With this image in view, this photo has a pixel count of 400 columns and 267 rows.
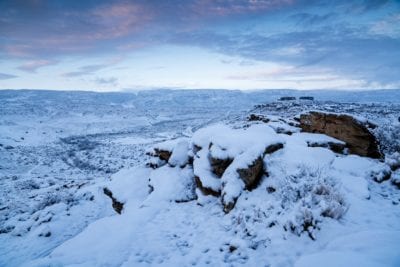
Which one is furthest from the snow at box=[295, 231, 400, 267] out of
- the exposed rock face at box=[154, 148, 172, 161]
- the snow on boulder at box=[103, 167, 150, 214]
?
the exposed rock face at box=[154, 148, 172, 161]

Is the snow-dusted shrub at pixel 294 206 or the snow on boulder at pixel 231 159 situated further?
the snow on boulder at pixel 231 159

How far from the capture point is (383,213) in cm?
559

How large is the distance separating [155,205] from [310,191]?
517cm

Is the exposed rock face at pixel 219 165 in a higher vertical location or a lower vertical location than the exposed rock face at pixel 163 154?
higher

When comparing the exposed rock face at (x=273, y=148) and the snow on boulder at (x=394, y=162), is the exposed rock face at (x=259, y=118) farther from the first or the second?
the snow on boulder at (x=394, y=162)

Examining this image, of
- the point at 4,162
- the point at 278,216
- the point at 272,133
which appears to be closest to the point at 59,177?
the point at 4,162

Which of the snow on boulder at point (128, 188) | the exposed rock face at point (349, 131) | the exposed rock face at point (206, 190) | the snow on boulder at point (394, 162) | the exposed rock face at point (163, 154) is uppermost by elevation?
the exposed rock face at point (349, 131)

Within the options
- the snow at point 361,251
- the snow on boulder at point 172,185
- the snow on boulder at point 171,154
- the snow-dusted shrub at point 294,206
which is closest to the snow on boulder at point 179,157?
the snow on boulder at point 171,154

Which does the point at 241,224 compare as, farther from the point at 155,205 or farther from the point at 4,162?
the point at 4,162

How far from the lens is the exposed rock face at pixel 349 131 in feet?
33.1

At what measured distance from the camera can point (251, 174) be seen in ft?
26.0

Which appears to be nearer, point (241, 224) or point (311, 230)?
point (311, 230)

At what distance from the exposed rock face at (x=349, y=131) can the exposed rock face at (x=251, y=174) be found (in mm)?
5024

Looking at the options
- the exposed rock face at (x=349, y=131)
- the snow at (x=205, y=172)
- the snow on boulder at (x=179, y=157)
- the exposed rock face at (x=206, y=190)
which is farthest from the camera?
the snow on boulder at (x=179, y=157)
